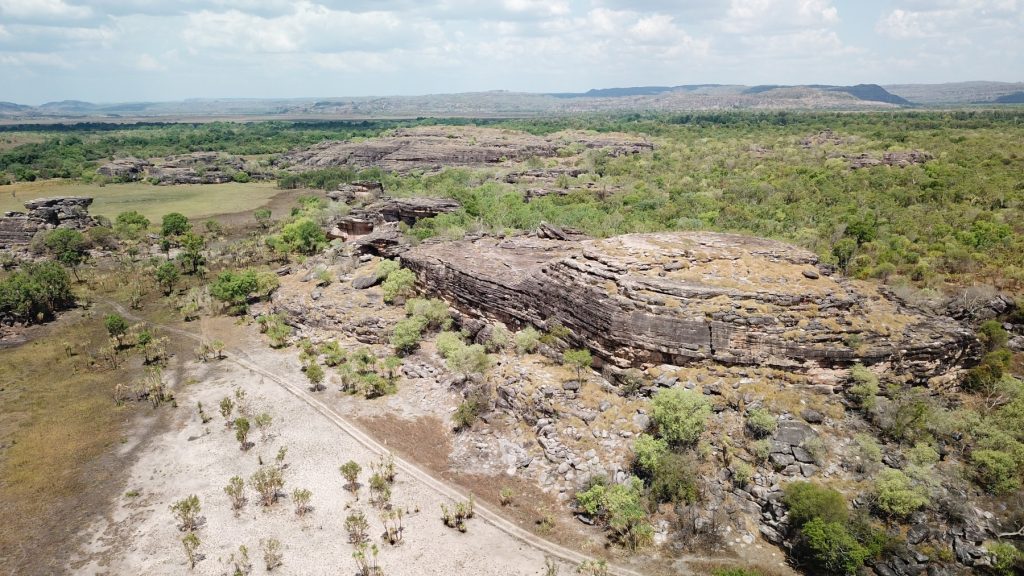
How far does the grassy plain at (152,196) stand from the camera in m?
91.5

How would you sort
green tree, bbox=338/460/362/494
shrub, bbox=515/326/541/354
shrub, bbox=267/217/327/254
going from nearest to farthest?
green tree, bbox=338/460/362/494, shrub, bbox=515/326/541/354, shrub, bbox=267/217/327/254

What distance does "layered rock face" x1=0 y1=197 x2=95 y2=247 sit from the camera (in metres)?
67.6

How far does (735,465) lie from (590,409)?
23.2ft

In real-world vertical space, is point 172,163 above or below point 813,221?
above

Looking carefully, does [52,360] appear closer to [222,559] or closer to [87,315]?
[87,315]

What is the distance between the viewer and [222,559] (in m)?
19.6

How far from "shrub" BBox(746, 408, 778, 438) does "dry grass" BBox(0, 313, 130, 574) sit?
1143 inches

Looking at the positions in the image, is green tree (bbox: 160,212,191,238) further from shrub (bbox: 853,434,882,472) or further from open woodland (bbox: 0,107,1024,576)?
shrub (bbox: 853,434,882,472)

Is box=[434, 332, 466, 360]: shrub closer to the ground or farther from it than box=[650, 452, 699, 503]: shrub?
farther from it

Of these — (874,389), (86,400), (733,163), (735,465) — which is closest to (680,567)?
(735,465)

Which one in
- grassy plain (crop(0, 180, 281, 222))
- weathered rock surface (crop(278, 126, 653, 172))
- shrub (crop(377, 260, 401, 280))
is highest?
weathered rock surface (crop(278, 126, 653, 172))

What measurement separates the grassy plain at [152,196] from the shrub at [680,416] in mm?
91595

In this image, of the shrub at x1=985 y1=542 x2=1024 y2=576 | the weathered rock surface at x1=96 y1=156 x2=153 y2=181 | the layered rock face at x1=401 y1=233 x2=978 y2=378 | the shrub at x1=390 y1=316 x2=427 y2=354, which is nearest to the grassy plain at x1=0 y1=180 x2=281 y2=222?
the weathered rock surface at x1=96 y1=156 x2=153 y2=181

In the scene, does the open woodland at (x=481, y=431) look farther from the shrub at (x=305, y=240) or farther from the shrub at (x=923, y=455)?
the shrub at (x=305, y=240)
